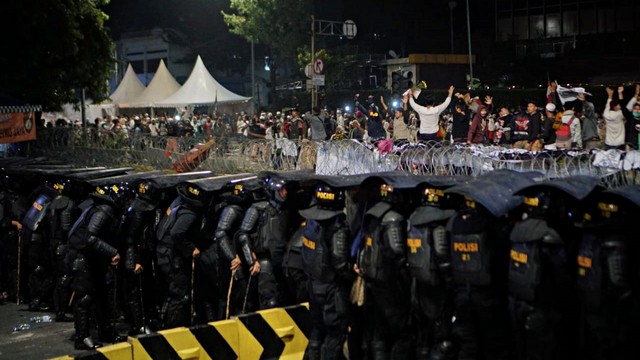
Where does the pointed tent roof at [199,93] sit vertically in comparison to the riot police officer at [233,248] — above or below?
above

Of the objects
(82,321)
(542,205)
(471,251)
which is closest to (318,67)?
(82,321)

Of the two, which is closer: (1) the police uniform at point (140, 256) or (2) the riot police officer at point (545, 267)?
(2) the riot police officer at point (545, 267)

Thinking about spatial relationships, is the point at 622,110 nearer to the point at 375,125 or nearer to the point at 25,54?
the point at 375,125

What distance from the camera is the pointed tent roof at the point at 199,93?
132 ft

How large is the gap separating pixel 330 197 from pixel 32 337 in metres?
5.69

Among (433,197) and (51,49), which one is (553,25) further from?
(433,197)

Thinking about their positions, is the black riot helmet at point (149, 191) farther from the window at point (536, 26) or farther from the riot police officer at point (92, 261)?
the window at point (536, 26)

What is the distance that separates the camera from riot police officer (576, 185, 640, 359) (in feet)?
23.1

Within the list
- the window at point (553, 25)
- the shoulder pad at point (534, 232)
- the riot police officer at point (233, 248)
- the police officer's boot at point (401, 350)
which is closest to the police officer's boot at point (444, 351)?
the police officer's boot at point (401, 350)

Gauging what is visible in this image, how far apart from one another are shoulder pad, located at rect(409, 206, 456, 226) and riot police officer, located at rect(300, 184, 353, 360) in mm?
960

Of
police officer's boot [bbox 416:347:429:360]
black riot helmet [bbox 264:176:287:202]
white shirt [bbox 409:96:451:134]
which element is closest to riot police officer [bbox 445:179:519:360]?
police officer's boot [bbox 416:347:429:360]

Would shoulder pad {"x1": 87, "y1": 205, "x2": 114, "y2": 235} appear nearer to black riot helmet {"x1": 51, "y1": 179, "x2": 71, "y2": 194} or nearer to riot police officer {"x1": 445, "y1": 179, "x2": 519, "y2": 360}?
black riot helmet {"x1": 51, "y1": 179, "x2": 71, "y2": 194}

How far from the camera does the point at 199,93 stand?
4028cm

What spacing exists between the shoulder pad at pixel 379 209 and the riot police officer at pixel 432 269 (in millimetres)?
309
